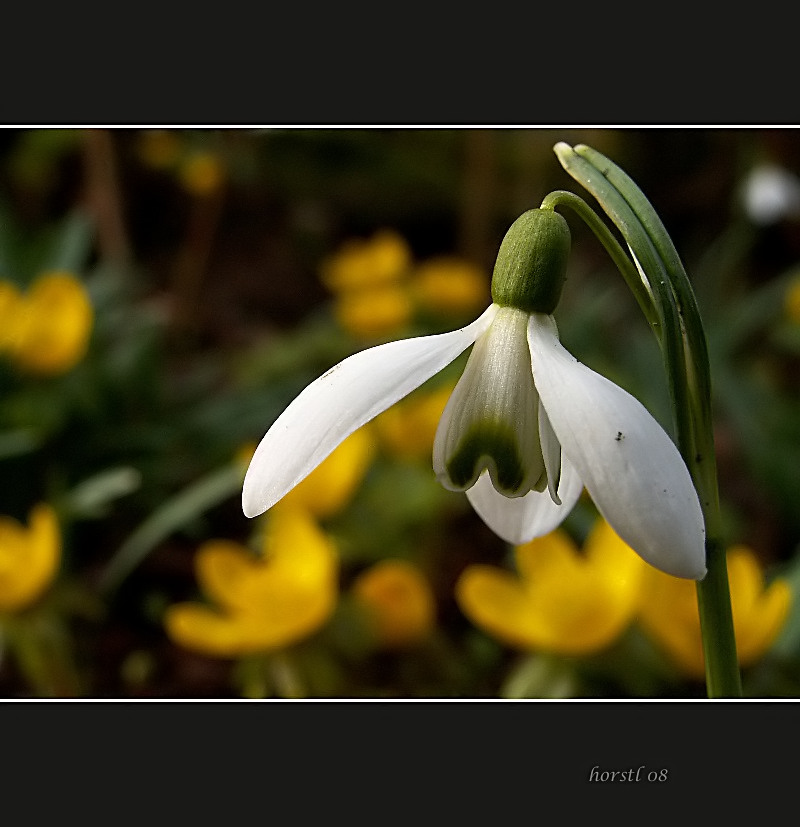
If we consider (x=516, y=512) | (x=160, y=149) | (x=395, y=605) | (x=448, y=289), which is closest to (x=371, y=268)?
(x=448, y=289)

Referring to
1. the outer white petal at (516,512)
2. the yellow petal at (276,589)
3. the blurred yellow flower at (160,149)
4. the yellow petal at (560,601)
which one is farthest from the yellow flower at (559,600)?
the blurred yellow flower at (160,149)

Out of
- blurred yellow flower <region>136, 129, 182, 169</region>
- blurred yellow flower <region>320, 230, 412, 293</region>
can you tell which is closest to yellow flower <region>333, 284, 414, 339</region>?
blurred yellow flower <region>320, 230, 412, 293</region>

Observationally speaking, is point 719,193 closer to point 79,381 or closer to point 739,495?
point 739,495

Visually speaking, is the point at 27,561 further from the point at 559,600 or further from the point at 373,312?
the point at 373,312

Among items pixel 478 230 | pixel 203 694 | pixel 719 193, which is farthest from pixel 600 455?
pixel 719 193

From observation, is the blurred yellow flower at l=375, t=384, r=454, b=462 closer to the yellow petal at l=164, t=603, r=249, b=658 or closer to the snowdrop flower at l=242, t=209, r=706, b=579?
the yellow petal at l=164, t=603, r=249, b=658

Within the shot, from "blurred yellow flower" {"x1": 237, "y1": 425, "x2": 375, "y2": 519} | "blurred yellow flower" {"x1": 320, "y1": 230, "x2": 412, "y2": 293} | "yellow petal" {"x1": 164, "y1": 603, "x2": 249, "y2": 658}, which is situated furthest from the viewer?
"blurred yellow flower" {"x1": 320, "y1": 230, "x2": 412, "y2": 293}

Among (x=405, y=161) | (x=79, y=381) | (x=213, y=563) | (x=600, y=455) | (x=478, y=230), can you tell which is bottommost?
(x=213, y=563)
